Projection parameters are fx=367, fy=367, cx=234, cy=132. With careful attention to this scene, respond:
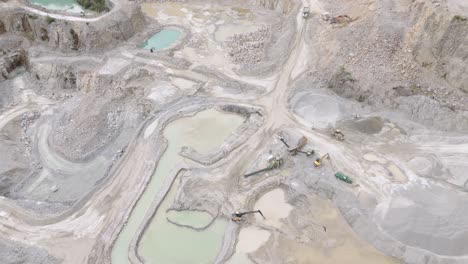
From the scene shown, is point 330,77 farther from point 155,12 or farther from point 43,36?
point 43,36

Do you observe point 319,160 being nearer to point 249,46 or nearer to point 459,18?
point 459,18

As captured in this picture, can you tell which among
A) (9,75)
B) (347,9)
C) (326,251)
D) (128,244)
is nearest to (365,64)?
(347,9)

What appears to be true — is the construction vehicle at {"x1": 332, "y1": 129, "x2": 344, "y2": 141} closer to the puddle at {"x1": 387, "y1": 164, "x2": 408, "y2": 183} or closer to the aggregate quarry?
the aggregate quarry

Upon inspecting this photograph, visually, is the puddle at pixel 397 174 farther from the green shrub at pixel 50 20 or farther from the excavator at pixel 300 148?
the green shrub at pixel 50 20

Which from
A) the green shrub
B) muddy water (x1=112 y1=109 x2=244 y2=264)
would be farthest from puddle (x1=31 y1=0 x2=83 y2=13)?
muddy water (x1=112 y1=109 x2=244 y2=264)

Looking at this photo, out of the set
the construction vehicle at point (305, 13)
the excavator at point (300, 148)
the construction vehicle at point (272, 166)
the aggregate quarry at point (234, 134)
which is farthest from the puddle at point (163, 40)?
the construction vehicle at point (272, 166)

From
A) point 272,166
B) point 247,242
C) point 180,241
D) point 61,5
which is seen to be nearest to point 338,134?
point 272,166
